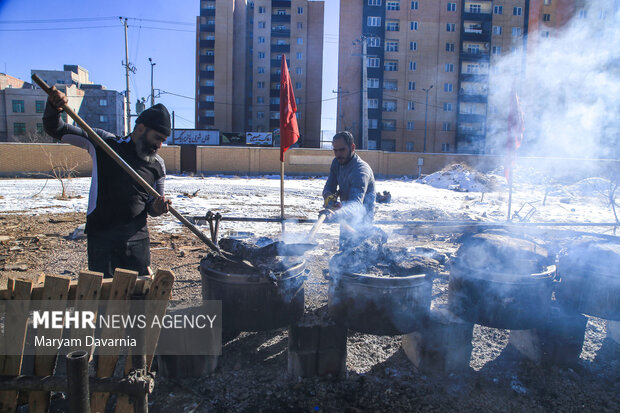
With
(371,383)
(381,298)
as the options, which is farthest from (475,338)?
(381,298)

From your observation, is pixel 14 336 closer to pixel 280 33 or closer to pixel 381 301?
pixel 381 301

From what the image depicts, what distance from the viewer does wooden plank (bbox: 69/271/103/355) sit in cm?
196

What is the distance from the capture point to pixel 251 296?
99.8 inches

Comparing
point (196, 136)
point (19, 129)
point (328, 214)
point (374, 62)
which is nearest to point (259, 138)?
point (196, 136)

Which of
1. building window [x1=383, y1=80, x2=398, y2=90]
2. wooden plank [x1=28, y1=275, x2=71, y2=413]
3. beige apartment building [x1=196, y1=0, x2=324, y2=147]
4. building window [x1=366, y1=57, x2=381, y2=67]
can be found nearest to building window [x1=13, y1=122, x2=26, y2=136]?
beige apartment building [x1=196, y1=0, x2=324, y2=147]

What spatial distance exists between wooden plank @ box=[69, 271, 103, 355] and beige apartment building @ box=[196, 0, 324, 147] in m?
49.6

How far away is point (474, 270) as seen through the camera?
275cm

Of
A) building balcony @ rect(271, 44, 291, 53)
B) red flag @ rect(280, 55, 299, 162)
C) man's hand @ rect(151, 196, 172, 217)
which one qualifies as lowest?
man's hand @ rect(151, 196, 172, 217)

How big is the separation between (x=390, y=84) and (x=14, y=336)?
49981 mm

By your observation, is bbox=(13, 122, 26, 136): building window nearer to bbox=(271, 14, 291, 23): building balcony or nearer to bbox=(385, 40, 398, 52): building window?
bbox=(271, 14, 291, 23): building balcony

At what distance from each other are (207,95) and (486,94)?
40.9m

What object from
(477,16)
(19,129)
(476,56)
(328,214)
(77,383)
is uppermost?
(477,16)

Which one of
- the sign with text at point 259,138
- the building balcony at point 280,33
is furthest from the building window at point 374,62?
the sign with text at point 259,138

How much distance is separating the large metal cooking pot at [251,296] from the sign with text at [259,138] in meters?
38.5
